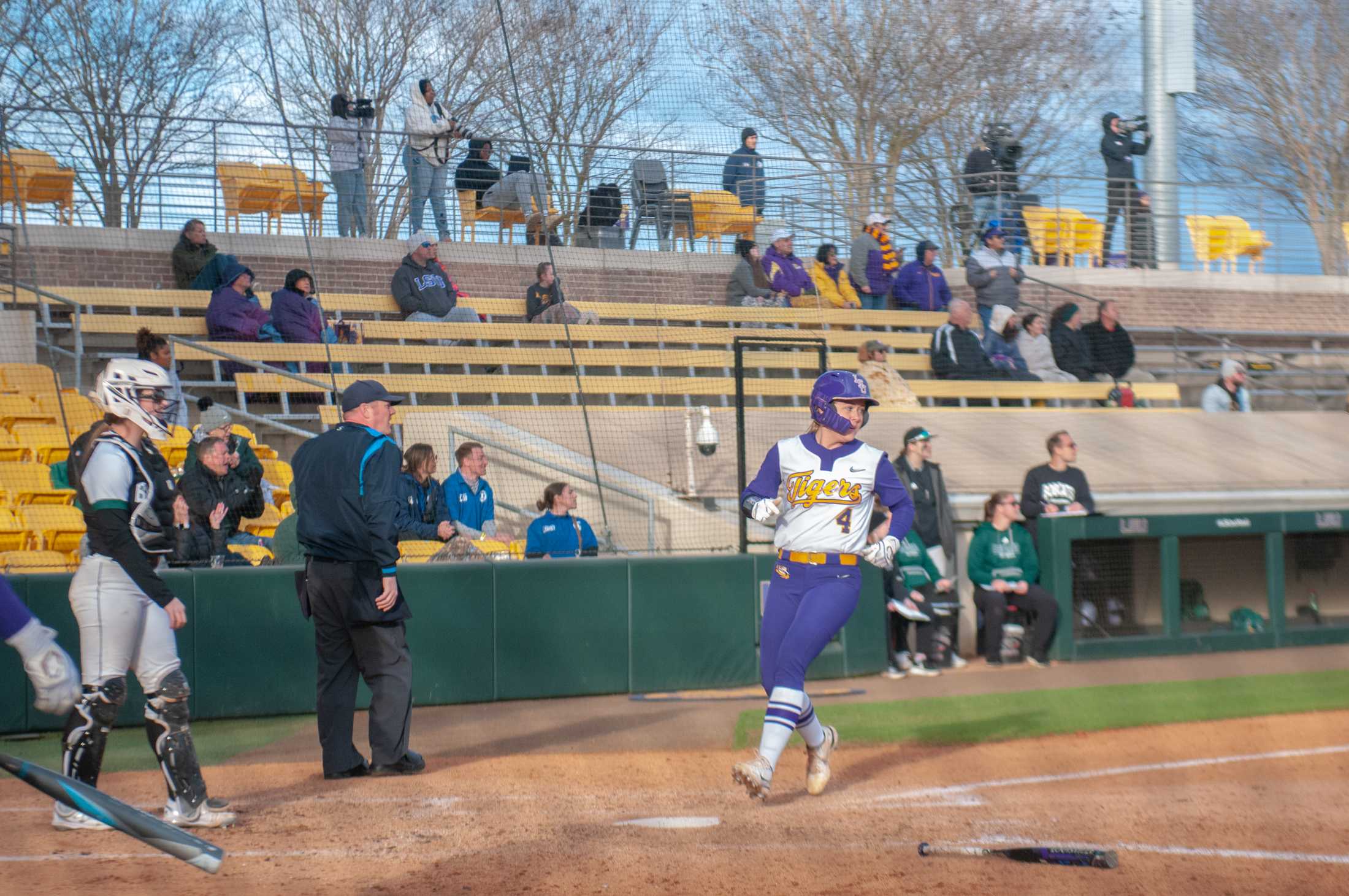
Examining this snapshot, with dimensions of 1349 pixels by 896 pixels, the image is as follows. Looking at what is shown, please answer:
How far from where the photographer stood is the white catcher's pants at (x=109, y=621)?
5.42 m

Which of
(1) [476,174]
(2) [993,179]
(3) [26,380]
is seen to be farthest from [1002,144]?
(3) [26,380]

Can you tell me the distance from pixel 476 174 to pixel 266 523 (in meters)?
6.81

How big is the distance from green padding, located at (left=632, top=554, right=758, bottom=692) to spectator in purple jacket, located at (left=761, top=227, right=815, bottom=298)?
23.7ft

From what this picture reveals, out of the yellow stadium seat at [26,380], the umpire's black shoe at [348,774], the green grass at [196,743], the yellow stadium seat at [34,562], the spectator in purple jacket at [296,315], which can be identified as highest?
the spectator in purple jacket at [296,315]

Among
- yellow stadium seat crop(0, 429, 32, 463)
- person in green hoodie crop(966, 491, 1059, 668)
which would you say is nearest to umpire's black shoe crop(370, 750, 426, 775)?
person in green hoodie crop(966, 491, 1059, 668)

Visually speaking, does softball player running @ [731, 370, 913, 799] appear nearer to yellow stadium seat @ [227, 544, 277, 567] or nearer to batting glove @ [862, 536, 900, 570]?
batting glove @ [862, 536, 900, 570]

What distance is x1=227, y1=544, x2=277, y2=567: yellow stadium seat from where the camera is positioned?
932 centimetres

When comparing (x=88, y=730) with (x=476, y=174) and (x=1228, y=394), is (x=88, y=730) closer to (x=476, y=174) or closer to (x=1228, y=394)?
(x=476, y=174)

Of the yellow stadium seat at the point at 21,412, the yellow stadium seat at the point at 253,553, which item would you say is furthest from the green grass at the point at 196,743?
the yellow stadium seat at the point at 21,412

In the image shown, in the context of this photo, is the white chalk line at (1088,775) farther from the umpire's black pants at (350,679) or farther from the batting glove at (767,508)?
the umpire's black pants at (350,679)

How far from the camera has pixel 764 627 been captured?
632 centimetres

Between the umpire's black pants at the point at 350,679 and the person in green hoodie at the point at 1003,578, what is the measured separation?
5.67m

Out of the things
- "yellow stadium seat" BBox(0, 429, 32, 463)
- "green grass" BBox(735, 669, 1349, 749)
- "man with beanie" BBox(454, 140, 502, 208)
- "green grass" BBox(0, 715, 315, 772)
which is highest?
"man with beanie" BBox(454, 140, 502, 208)

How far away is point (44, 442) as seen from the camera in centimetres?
1122
